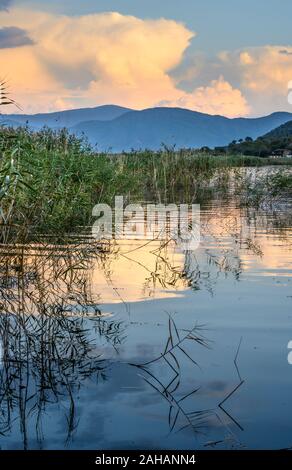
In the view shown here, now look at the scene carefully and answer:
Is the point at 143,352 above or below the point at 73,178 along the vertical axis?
below

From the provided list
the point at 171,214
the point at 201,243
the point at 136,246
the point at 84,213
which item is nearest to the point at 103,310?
the point at 136,246

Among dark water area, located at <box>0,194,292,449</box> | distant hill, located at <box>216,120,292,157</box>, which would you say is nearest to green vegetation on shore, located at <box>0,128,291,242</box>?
dark water area, located at <box>0,194,292,449</box>

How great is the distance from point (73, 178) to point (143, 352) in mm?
9375

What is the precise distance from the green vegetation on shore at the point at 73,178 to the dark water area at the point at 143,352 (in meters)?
0.76

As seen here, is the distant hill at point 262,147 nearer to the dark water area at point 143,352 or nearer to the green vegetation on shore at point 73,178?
the green vegetation on shore at point 73,178

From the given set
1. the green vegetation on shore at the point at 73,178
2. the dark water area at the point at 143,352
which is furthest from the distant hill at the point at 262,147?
the dark water area at the point at 143,352

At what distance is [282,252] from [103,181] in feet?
21.4

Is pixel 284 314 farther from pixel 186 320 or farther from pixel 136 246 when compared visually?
pixel 136 246

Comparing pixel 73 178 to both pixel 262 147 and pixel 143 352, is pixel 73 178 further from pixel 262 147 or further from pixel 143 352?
pixel 262 147

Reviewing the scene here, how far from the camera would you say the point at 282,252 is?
37.1ft

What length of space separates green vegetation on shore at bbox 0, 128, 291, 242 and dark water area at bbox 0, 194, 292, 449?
76 cm

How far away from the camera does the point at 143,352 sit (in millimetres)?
5762

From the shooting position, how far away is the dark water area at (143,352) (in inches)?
169

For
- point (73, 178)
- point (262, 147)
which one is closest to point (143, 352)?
point (73, 178)
